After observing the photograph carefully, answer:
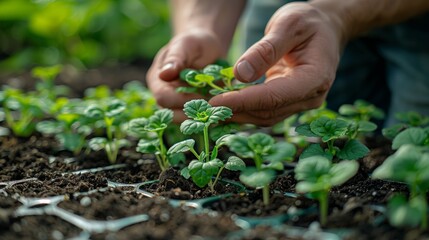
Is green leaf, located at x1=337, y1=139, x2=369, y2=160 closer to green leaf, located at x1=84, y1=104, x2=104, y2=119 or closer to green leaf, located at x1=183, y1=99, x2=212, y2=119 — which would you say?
green leaf, located at x1=183, y1=99, x2=212, y2=119

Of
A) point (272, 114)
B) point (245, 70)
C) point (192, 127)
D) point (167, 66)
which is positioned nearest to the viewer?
point (192, 127)

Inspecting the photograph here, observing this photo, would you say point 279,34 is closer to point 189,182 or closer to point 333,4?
point 333,4

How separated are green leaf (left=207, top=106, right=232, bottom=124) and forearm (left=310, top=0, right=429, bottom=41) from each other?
57cm

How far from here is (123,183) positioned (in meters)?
1.47

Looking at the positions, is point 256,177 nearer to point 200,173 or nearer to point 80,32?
point 200,173

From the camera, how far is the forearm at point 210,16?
210cm

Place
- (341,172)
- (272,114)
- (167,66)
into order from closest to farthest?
(341,172) → (272,114) → (167,66)

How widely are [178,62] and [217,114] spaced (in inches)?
16.2

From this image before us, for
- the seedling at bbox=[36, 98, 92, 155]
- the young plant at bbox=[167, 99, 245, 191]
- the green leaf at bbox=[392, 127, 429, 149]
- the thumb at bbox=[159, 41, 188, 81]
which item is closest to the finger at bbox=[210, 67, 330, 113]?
the young plant at bbox=[167, 99, 245, 191]

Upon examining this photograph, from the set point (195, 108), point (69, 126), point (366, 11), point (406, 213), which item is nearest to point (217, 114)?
point (195, 108)

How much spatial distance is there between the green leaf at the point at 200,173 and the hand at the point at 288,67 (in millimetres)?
262

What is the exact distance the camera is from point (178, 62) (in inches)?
66.8

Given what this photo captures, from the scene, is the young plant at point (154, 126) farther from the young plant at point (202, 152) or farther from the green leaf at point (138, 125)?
the young plant at point (202, 152)

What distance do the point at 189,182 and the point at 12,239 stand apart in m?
0.48
